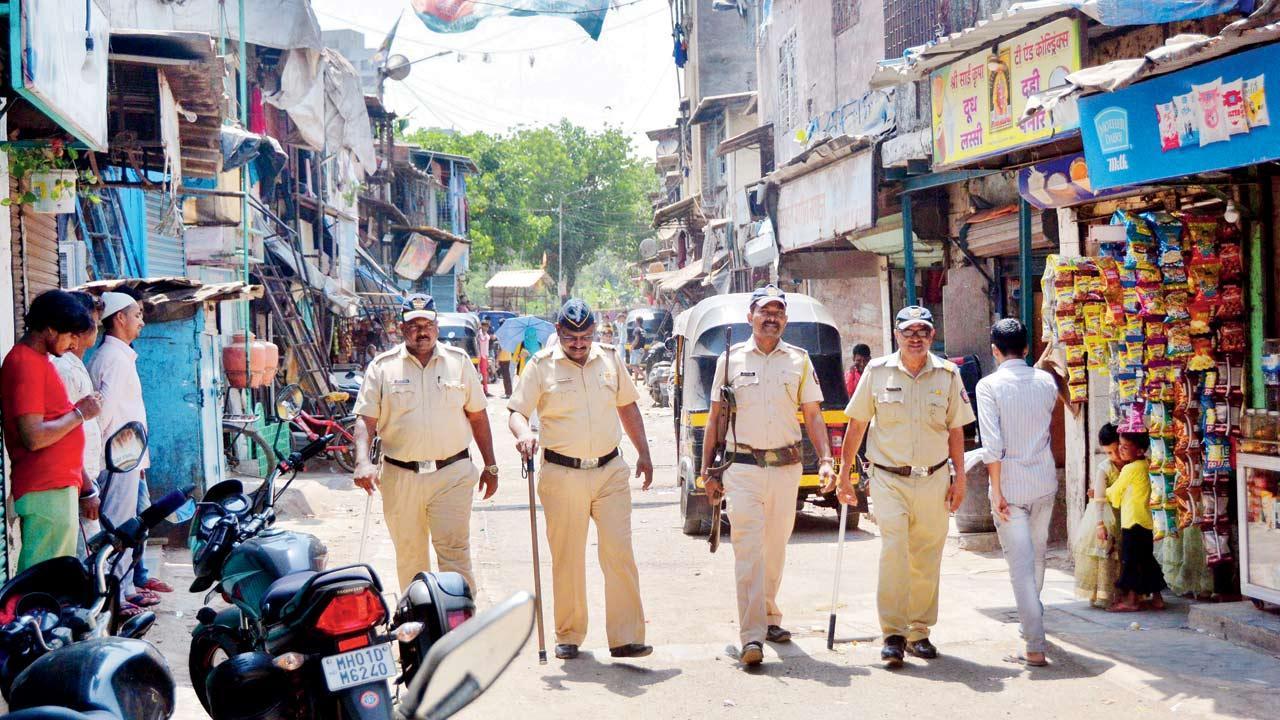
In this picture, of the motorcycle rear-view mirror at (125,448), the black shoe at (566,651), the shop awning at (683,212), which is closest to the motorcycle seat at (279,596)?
the motorcycle rear-view mirror at (125,448)

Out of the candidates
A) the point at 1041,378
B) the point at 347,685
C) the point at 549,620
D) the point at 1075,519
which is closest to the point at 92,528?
the point at 549,620

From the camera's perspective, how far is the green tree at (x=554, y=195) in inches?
2461

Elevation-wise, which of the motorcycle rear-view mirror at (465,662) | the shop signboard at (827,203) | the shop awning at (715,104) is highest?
the shop awning at (715,104)

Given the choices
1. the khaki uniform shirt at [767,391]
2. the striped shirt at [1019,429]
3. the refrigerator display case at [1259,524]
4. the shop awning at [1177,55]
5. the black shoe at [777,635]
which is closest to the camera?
the shop awning at [1177,55]

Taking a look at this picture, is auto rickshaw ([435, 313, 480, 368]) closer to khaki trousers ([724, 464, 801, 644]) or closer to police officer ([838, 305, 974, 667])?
khaki trousers ([724, 464, 801, 644])

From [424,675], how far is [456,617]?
76.1 inches

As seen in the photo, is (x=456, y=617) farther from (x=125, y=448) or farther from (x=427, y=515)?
(x=427, y=515)

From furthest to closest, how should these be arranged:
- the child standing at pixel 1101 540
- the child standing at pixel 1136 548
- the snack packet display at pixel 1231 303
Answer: the child standing at pixel 1101 540
the child standing at pixel 1136 548
the snack packet display at pixel 1231 303

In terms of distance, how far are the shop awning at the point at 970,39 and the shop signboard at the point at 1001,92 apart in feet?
0.44

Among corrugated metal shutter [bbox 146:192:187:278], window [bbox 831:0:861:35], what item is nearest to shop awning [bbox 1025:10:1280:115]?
corrugated metal shutter [bbox 146:192:187:278]

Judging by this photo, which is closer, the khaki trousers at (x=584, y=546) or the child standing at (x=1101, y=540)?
the khaki trousers at (x=584, y=546)

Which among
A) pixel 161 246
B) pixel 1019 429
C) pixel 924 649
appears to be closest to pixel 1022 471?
pixel 1019 429

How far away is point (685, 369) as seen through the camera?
12148 millimetres

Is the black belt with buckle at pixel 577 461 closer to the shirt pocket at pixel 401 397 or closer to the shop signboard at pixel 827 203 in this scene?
the shirt pocket at pixel 401 397
